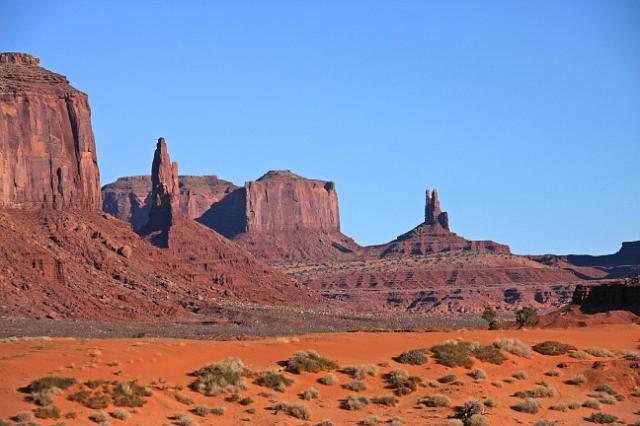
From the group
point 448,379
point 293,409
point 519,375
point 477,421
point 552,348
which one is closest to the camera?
point 477,421

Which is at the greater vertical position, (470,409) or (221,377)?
(221,377)

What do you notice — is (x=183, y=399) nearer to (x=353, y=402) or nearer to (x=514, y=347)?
(x=353, y=402)

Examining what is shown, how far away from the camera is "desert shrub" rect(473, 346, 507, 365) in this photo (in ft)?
Answer: 153

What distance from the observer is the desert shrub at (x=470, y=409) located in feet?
128

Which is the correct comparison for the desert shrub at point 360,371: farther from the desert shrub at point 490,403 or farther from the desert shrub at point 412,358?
the desert shrub at point 490,403

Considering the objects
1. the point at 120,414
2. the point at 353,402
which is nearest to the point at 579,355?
the point at 353,402

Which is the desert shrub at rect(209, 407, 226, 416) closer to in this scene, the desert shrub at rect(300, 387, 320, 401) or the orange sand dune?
the orange sand dune

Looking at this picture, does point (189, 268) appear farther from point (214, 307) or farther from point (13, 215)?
point (13, 215)

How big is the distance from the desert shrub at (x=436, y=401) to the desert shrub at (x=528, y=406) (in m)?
2.28

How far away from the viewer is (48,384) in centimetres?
3672

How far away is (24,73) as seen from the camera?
467ft

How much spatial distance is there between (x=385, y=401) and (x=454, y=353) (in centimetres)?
656

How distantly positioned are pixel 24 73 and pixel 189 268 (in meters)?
29.5

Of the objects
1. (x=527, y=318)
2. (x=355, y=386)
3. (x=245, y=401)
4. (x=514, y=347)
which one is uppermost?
(x=527, y=318)
